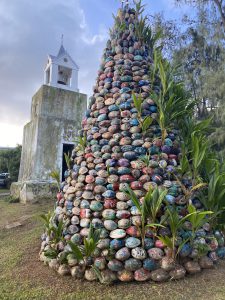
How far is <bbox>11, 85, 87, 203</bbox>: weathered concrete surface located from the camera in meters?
9.22

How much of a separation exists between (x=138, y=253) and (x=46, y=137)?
24.6ft

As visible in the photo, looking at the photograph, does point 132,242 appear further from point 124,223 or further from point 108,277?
point 108,277

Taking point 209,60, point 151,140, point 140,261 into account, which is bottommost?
point 140,261

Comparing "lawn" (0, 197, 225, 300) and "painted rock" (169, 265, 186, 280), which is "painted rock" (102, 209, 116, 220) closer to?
"lawn" (0, 197, 225, 300)

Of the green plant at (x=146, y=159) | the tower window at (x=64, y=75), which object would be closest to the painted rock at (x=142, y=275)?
the green plant at (x=146, y=159)

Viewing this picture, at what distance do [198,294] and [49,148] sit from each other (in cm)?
788

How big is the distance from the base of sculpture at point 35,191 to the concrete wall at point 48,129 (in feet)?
1.05

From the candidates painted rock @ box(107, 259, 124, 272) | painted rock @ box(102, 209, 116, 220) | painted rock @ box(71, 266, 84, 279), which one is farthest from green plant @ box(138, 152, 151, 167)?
painted rock @ box(71, 266, 84, 279)

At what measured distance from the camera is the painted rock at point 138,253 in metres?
2.99

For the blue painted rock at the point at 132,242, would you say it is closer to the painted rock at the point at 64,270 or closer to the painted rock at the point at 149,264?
the painted rock at the point at 149,264

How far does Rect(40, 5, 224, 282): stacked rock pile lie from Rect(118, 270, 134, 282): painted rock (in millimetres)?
10

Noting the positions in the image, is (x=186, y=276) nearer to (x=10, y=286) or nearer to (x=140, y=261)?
(x=140, y=261)

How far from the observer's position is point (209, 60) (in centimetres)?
1200

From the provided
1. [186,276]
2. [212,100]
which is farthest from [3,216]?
[212,100]
